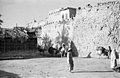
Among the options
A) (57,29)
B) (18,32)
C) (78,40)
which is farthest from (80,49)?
(18,32)

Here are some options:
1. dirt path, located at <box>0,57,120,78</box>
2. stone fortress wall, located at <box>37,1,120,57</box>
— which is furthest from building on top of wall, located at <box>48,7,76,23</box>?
dirt path, located at <box>0,57,120,78</box>

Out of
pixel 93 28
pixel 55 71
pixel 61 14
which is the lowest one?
pixel 55 71

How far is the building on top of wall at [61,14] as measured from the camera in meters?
34.9

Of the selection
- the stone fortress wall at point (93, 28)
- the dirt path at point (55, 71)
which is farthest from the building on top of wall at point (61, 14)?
the dirt path at point (55, 71)

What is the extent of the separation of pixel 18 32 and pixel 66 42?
739cm

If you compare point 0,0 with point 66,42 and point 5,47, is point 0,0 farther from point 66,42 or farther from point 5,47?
point 66,42

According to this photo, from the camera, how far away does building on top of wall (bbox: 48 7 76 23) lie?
34938 millimetres

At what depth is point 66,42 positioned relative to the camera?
2420 centimetres

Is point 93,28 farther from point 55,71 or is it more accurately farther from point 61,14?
point 61,14

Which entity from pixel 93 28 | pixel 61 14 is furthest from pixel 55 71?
pixel 61 14

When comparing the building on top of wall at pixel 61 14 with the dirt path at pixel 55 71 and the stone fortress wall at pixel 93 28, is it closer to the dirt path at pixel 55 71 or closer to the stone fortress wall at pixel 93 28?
the stone fortress wall at pixel 93 28

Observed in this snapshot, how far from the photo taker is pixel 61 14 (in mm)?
36469

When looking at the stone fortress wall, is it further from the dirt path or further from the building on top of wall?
the building on top of wall

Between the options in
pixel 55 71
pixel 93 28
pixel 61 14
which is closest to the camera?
pixel 55 71
